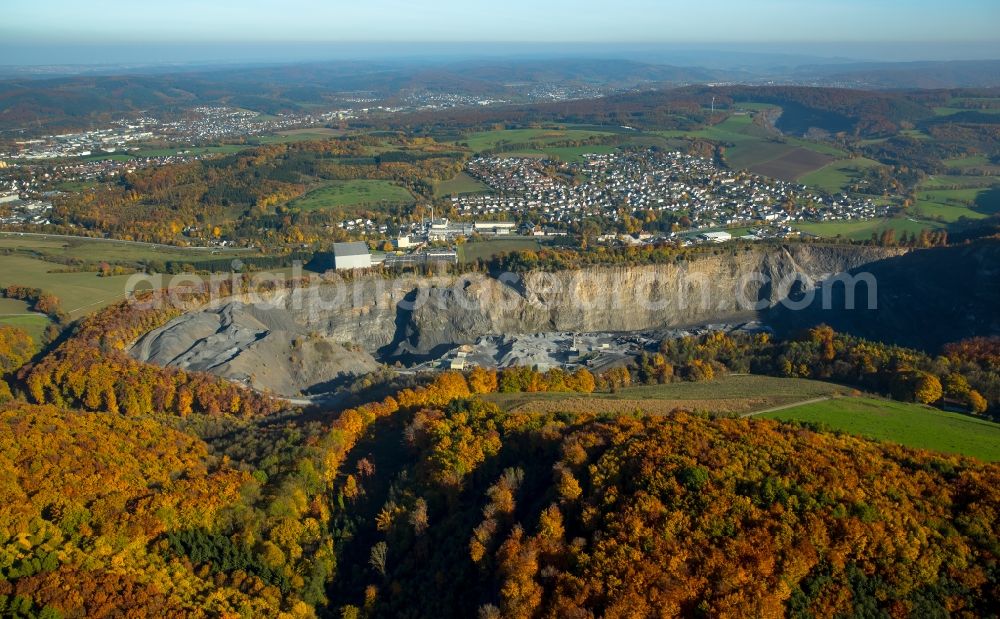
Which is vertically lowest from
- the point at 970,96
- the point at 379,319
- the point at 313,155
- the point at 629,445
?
the point at 379,319

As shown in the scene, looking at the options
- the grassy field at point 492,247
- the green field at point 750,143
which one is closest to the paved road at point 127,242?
the grassy field at point 492,247

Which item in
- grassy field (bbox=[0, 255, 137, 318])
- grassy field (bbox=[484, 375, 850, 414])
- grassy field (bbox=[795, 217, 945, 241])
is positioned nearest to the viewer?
grassy field (bbox=[484, 375, 850, 414])

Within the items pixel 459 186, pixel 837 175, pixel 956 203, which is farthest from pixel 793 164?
pixel 459 186

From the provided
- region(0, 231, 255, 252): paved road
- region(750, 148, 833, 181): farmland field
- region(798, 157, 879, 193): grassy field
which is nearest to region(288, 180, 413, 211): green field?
region(0, 231, 255, 252): paved road

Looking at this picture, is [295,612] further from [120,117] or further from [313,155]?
[120,117]

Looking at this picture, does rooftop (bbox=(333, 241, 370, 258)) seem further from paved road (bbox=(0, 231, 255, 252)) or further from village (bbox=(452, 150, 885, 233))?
village (bbox=(452, 150, 885, 233))

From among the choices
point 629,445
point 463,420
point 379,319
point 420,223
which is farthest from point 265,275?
point 629,445
